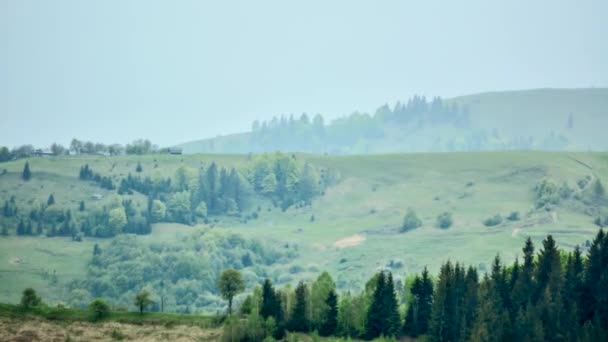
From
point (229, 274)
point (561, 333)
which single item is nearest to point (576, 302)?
point (561, 333)

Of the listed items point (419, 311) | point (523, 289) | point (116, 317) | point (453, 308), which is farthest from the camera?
point (116, 317)

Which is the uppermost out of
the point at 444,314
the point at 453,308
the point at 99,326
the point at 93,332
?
the point at 453,308

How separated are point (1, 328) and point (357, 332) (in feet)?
154

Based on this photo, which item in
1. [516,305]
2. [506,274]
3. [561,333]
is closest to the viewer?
[561,333]

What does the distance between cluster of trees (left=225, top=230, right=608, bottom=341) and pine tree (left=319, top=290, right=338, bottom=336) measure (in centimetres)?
8

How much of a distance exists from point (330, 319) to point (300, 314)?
4071 millimetres

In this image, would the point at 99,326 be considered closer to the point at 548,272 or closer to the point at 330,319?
the point at 330,319

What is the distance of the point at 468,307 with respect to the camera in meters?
154

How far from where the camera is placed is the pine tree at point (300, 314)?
529 feet

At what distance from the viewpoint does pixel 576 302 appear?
147000 millimetres

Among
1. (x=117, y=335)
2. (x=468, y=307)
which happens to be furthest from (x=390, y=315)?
(x=117, y=335)

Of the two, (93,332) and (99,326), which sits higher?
(99,326)

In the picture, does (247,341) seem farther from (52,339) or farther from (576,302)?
(576,302)

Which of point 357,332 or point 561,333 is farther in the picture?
point 357,332
